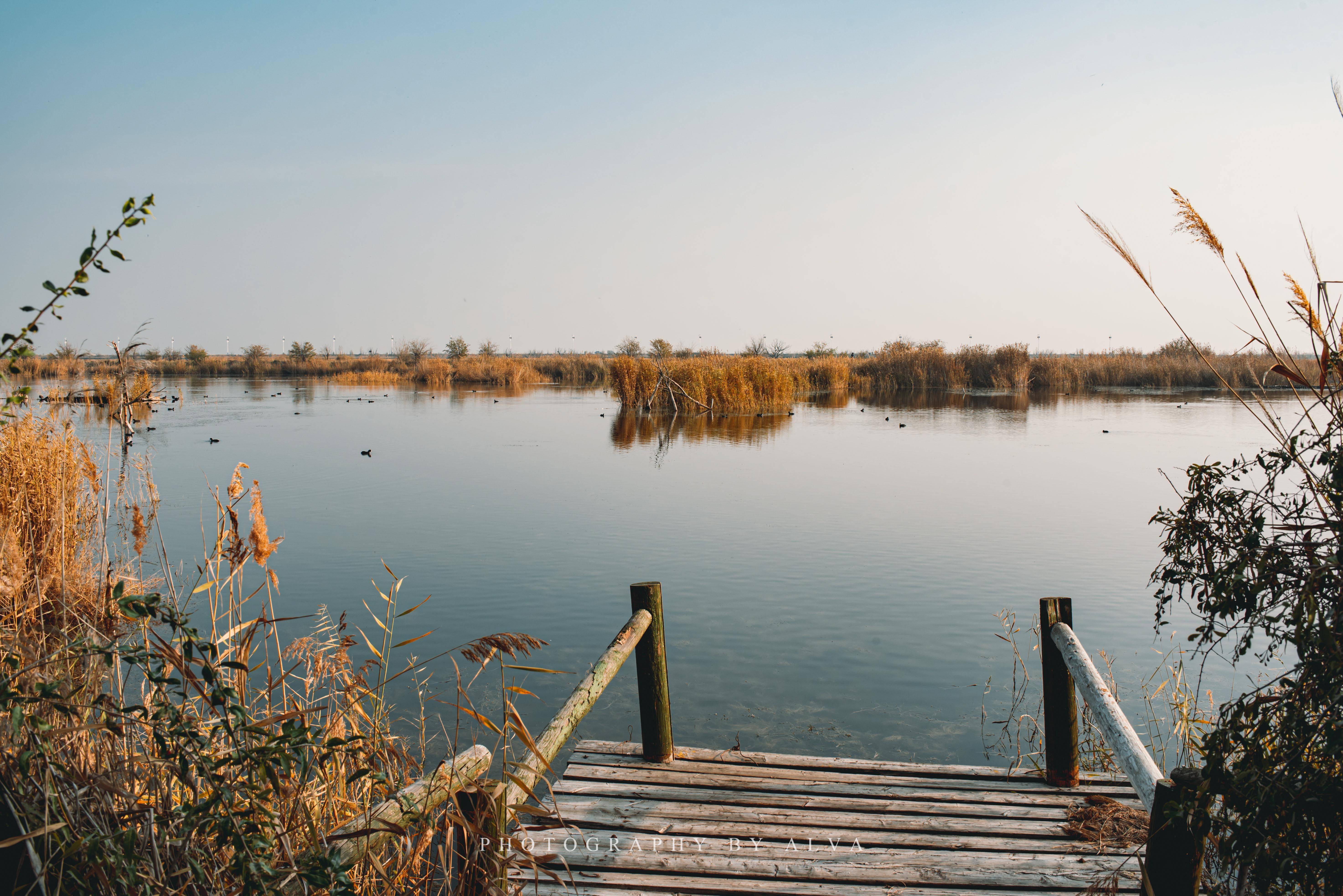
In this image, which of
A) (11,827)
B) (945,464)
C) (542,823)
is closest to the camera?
(11,827)

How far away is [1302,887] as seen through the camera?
7.38ft

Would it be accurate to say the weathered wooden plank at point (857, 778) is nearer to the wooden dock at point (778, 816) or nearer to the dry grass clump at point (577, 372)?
the wooden dock at point (778, 816)

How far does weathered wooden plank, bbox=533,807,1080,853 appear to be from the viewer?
3438 mm

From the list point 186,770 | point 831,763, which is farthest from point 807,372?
point 186,770

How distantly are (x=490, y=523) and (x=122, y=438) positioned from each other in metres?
8.29

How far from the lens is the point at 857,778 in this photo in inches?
164

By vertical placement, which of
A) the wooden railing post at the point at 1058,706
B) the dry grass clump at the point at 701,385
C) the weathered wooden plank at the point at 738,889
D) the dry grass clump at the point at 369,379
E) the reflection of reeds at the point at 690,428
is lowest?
the weathered wooden plank at the point at 738,889

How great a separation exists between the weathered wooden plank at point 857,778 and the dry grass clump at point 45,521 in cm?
420

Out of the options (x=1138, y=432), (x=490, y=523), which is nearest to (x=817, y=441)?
(x=1138, y=432)

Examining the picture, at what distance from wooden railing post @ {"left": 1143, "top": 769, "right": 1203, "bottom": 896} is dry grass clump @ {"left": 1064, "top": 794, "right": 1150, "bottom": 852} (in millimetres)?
982

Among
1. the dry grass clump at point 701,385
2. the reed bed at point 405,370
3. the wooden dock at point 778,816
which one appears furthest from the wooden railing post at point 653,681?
the reed bed at point 405,370

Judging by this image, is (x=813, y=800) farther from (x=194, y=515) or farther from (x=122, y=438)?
(x=194, y=515)

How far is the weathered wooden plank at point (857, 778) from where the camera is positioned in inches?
159

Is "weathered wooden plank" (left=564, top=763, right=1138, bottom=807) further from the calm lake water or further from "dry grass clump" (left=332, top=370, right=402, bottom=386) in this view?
"dry grass clump" (left=332, top=370, right=402, bottom=386)
